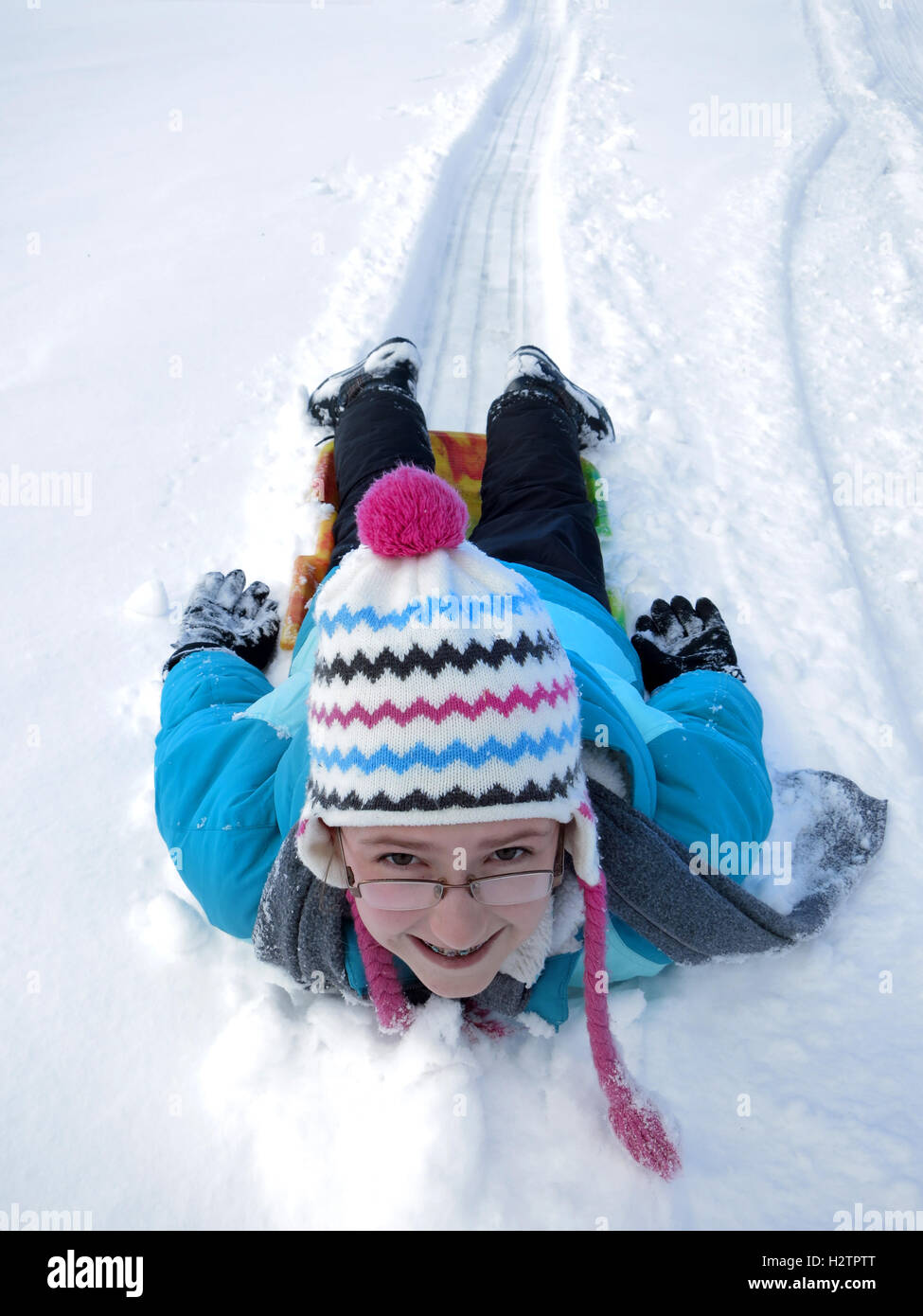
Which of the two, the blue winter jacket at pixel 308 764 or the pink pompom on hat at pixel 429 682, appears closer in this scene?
the pink pompom on hat at pixel 429 682

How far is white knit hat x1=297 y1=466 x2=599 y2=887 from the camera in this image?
1.15 meters

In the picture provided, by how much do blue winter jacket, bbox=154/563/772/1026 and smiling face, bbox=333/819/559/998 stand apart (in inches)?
10.2

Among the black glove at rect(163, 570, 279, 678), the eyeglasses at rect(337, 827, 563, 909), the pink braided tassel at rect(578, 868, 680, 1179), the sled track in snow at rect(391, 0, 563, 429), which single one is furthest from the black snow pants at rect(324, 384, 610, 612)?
the eyeglasses at rect(337, 827, 563, 909)

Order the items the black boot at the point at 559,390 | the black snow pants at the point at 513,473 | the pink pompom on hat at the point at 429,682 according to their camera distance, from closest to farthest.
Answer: the pink pompom on hat at the point at 429,682
the black snow pants at the point at 513,473
the black boot at the point at 559,390

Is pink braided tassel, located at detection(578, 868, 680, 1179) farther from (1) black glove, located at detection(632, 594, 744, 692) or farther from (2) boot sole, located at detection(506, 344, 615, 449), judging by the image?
(2) boot sole, located at detection(506, 344, 615, 449)

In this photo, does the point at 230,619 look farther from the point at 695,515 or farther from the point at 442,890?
the point at 695,515

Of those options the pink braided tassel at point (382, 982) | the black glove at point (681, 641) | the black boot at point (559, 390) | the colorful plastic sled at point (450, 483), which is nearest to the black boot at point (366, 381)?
the colorful plastic sled at point (450, 483)

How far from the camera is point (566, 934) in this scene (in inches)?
58.3

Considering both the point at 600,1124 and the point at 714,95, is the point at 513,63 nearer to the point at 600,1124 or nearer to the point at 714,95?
the point at 714,95

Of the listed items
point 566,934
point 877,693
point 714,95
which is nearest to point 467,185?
point 714,95

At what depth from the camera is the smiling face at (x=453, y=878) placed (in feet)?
3.92

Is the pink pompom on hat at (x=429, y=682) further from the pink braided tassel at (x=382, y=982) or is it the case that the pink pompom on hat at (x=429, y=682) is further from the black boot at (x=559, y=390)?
the black boot at (x=559, y=390)
